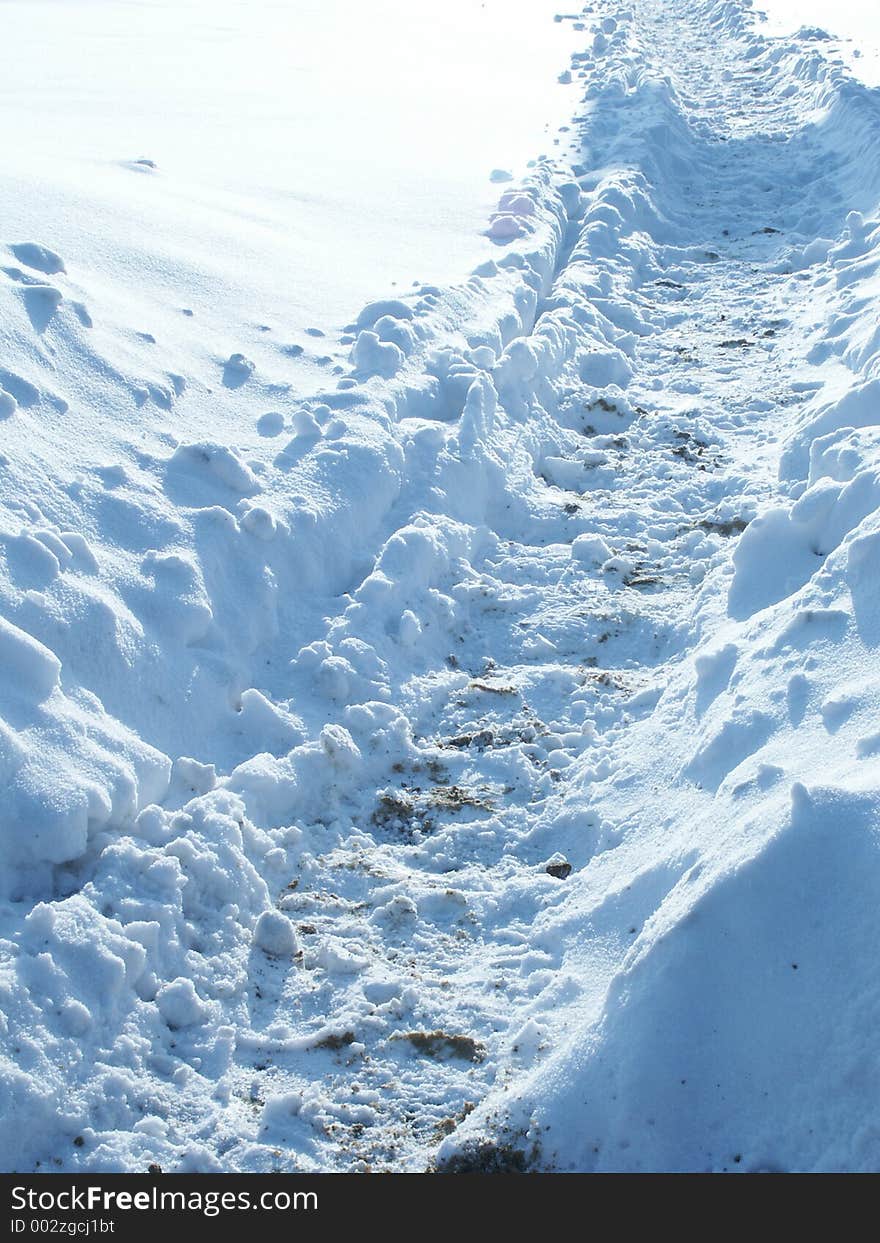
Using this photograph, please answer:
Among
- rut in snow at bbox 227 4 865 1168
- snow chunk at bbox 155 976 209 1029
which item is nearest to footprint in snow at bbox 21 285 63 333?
rut in snow at bbox 227 4 865 1168

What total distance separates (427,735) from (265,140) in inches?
266

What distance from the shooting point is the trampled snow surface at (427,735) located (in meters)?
2.63

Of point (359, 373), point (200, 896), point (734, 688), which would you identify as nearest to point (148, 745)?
point (200, 896)

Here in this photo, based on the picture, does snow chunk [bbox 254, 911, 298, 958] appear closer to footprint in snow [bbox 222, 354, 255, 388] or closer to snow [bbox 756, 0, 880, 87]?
footprint in snow [bbox 222, 354, 255, 388]

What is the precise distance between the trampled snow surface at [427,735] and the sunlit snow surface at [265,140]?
0.22 m

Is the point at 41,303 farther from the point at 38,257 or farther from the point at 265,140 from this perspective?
the point at 265,140

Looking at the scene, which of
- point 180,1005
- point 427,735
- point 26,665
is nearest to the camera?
point 180,1005

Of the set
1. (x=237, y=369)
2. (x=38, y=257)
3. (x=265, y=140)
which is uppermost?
(x=265, y=140)

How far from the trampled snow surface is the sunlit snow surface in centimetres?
22

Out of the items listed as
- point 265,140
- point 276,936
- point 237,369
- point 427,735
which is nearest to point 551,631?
point 427,735

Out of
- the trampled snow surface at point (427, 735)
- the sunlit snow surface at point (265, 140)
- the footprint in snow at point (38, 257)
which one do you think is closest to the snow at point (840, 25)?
the sunlit snow surface at point (265, 140)

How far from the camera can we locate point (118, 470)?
4.20m

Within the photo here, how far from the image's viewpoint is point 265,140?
8.98m

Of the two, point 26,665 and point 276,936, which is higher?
point 26,665
